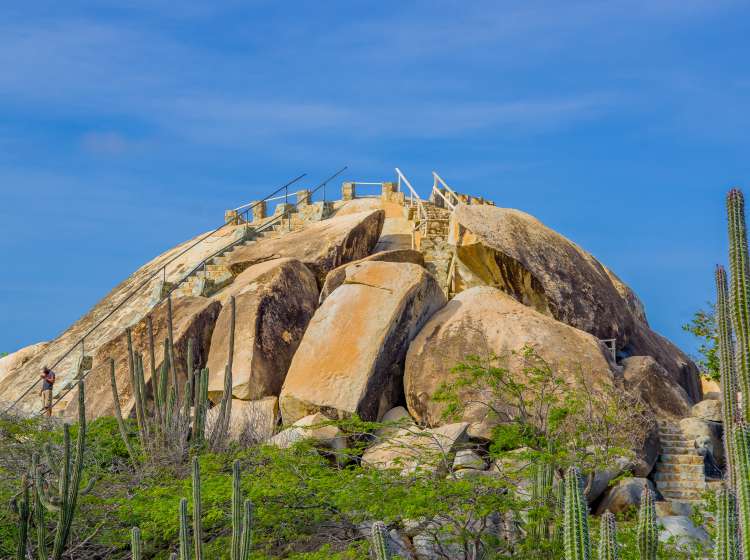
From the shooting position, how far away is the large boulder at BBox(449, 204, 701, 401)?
28.9 m

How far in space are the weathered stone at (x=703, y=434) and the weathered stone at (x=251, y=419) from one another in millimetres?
9392

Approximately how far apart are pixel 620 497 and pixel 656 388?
5.57 meters

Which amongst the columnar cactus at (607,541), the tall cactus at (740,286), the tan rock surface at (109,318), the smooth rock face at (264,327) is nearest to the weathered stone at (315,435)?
the smooth rock face at (264,327)

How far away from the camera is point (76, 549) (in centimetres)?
1806

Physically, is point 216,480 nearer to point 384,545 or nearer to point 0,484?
point 0,484

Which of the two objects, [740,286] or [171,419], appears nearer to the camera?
[740,286]

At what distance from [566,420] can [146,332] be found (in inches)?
467

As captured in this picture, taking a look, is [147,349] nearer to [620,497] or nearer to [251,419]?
[251,419]

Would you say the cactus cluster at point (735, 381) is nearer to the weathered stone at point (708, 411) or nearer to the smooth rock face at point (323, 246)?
the weathered stone at point (708, 411)

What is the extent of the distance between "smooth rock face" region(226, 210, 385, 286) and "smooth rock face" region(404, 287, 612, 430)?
5.08 m

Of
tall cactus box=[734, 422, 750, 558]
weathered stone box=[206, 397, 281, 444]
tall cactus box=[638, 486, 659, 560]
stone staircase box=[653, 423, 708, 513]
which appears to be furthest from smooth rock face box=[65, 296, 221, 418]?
tall cactus box=[734, 422, 750, 558]

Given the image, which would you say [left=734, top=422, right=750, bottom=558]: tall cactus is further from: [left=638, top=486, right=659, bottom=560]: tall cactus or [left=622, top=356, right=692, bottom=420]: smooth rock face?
[left=622, top=356, right=692, bottom=420]: smooth rock face

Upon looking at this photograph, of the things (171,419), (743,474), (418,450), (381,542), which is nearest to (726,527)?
(743,474)

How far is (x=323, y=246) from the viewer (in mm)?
31250
